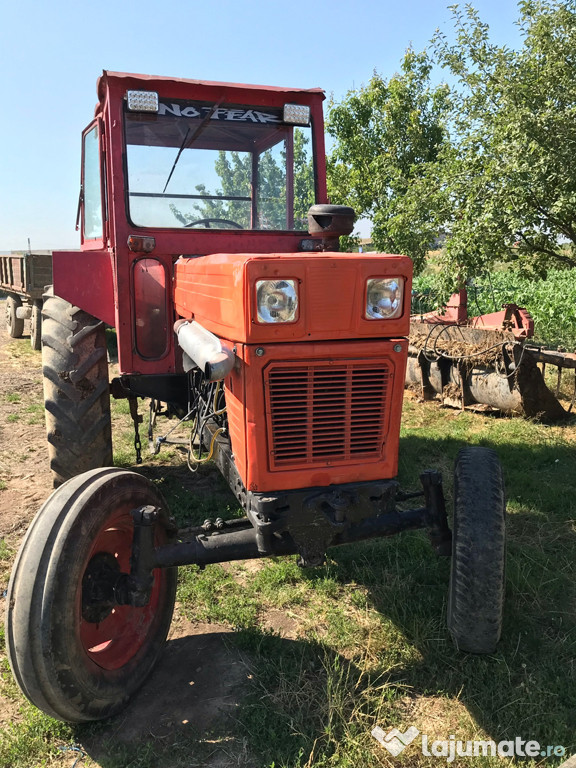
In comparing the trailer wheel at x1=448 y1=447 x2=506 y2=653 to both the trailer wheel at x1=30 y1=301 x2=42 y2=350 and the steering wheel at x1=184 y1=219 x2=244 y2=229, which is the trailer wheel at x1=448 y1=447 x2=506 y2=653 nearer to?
the steering wheel at x1=184 y1=219 x2=244 y2=229

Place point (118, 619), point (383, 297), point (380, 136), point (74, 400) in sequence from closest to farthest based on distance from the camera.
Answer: point (383, 297) → point (118, 619) → point (74, 400) → point (380, 136)

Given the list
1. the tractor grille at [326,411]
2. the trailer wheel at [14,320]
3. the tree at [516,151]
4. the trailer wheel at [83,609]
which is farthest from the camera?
the trailer wheel at [14,320]

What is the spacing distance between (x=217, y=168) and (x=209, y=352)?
87.7 inches

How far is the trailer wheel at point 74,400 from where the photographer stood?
12.4 ft

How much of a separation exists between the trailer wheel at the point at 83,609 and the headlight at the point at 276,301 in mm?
1028

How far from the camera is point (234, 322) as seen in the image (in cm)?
256

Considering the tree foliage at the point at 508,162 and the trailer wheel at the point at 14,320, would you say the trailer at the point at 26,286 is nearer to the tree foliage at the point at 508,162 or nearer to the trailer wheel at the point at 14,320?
the trailer wheel at the point at 14,320

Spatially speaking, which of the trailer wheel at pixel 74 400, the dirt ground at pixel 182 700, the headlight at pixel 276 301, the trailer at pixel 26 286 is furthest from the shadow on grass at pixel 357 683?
the trailer at pixel 26 286

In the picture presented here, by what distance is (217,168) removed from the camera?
4.25 m

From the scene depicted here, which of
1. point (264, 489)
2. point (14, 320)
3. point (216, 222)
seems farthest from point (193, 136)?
point (14, 320)

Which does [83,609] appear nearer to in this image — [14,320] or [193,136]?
[193,136]

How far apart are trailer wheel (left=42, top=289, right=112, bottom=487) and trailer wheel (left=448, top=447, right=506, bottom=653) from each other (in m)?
2.29

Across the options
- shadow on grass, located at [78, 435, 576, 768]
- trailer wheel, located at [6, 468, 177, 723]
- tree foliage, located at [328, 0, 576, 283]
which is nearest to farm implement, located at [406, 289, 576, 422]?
tree foliage, located at [328, 0, 576, 283]

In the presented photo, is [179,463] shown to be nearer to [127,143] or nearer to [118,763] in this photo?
[127,143]
